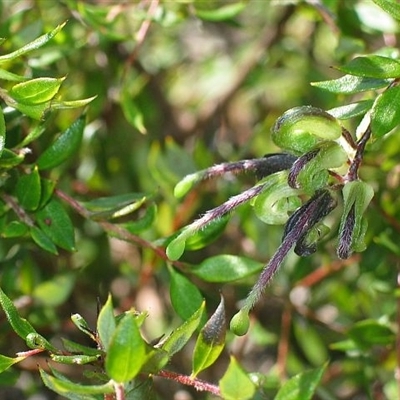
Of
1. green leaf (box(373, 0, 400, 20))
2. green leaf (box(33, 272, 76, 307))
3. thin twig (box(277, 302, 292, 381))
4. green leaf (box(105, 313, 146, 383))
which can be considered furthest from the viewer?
thin twig (box(277, 302, 292, 381))

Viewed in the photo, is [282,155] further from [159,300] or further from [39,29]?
[159,300]

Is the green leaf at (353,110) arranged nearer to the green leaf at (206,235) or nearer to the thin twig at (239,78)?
the green leaf at (206,235)

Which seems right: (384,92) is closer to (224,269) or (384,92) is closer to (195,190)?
(224,269)

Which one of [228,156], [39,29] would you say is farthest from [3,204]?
[228,156]

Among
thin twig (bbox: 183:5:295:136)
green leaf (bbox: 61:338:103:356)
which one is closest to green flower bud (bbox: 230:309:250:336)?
green leaf (bbox: 61:338:103:356)

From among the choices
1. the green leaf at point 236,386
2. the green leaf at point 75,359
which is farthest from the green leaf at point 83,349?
the green leaf at point 236,386

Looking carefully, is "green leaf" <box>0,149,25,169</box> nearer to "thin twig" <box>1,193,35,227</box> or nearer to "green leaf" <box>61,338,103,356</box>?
"thin twig" <box>1,193,35,227</box>

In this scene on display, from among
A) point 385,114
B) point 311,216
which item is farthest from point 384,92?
point 311,216
